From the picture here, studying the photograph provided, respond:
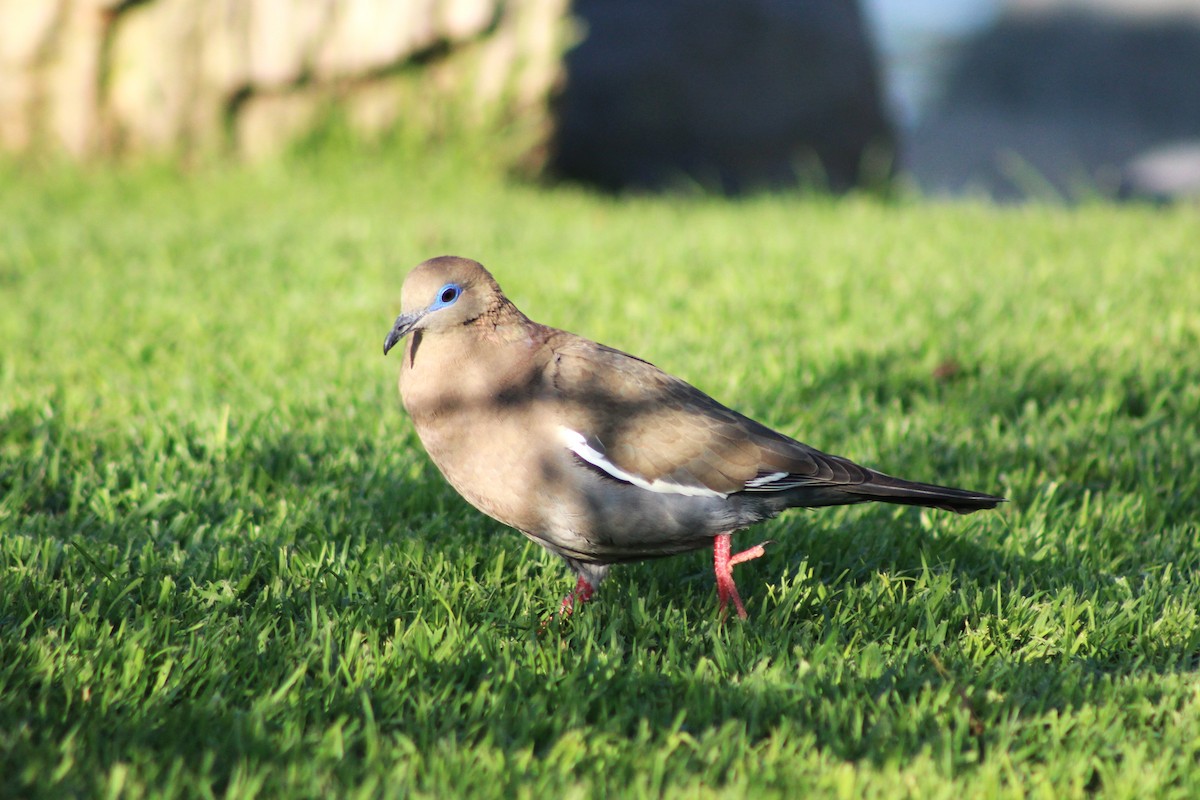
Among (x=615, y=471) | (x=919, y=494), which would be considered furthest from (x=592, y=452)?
(x=919, y=494)

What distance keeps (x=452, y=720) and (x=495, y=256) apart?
4.94 m

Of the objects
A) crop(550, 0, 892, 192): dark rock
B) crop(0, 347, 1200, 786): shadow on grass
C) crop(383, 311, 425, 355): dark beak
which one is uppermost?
crop(550, 0, 892, 192): dark rock

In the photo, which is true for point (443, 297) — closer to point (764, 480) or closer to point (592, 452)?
point (592, 452)

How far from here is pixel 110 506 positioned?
3.88 m

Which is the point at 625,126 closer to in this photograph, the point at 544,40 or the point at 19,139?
the point at 544,40

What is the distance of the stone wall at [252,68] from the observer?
912cm

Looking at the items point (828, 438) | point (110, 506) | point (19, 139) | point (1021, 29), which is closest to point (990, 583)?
point (828, 438)

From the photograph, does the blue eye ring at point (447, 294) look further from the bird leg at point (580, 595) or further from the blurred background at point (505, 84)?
the blurred background at point (505, 84)

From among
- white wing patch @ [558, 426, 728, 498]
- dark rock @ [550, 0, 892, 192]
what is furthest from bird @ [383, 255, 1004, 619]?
dark rock @ [550, 0, 892, 192]

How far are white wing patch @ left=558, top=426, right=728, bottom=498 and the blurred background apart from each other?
22.2 ft

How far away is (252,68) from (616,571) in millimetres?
6854

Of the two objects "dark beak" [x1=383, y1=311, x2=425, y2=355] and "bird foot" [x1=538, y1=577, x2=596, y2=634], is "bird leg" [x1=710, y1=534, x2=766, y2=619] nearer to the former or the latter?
"bird foot" [x1=538, y1=577, x2=596, y2=634]

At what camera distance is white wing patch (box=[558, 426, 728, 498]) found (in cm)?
326

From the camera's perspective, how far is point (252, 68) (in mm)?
9203
